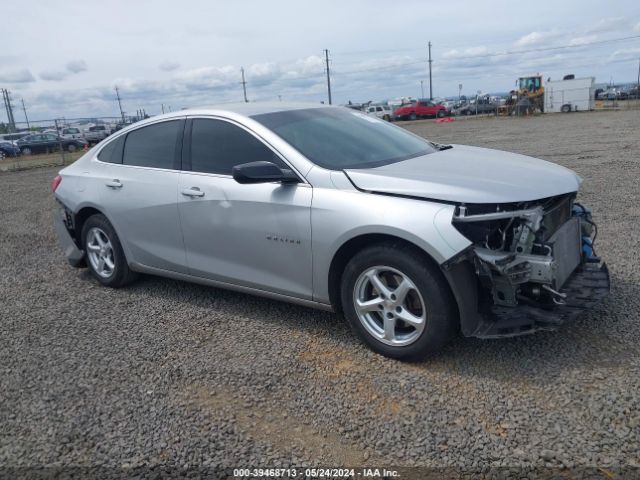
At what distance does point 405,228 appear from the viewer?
3361mm

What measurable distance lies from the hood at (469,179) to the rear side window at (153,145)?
182 cm

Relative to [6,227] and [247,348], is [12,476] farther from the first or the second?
[6,227]

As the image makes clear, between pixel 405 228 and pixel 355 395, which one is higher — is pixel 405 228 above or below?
above

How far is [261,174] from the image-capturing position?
149 inches

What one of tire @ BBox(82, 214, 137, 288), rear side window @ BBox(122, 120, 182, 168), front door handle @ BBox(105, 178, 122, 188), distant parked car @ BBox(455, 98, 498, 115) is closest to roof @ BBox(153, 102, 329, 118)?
rear side window @ BBox(122, 120, 182, 168)

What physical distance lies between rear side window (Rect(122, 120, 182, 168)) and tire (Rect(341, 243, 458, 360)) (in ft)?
6.62

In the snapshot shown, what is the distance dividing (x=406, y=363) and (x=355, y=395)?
1.54ft

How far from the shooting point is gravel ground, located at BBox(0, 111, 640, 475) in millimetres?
2836

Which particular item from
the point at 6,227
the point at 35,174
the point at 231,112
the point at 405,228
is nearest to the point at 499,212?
the point at 405,228

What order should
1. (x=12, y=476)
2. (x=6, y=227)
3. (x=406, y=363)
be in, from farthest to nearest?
1. (x=6, y=227)
2. (x=406, y=363)
3. (x=12, y=476)

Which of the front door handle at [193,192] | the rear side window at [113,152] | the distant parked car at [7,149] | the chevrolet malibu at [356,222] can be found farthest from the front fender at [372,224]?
the distant parked car at [7,149]

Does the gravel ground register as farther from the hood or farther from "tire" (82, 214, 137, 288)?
the hood

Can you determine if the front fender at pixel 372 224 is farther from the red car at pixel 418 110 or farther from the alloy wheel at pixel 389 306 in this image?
the red car at pixel 418 110

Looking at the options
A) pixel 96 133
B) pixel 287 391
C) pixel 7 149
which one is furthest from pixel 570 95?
pixel 287 391
